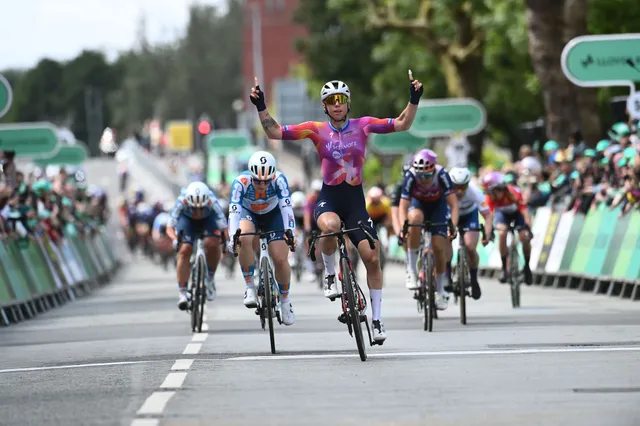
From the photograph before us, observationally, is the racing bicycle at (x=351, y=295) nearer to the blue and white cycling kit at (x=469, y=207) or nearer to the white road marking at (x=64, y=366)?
the white road marking at (x=64, y=366)

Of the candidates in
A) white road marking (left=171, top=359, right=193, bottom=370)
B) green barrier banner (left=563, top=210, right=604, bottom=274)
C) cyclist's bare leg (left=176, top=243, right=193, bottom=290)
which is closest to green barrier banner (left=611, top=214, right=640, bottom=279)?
green barrier banner (left=563, top=210, right=604, bottom=274)

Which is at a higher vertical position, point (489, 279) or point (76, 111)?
point (76, 111)

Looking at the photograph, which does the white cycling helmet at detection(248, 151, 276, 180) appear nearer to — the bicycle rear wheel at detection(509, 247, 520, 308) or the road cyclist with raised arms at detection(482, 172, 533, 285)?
the bicycle rear wheel at detection(509, 247, 520, 308)

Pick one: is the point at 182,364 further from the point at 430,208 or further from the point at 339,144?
the point at 430,208

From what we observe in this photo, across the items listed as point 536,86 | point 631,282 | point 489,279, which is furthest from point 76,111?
point 631,282

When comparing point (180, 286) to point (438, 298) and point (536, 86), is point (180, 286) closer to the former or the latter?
point (438, 298)

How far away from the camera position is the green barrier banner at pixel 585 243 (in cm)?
2578

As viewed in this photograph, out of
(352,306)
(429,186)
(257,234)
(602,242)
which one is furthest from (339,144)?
(602,242)

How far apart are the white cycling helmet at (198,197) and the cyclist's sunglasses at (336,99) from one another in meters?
4.93

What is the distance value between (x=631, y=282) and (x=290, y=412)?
539 inches

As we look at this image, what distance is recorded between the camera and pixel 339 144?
48.2 ft

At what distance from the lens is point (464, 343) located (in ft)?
51.3

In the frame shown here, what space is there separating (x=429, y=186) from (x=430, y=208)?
0.31 metres

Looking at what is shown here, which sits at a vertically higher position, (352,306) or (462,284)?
(352,306)
